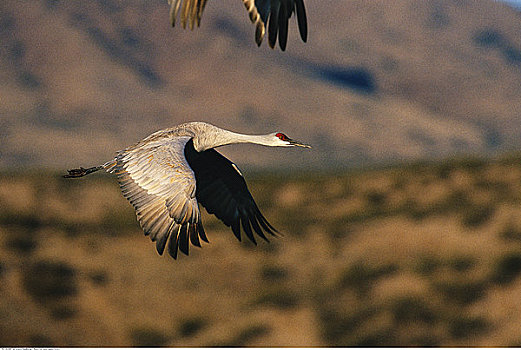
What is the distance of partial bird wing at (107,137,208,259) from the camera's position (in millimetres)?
6727

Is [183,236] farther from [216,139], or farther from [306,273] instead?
[306,273]

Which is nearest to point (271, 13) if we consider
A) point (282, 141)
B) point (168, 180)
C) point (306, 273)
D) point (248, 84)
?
point (168, 180)

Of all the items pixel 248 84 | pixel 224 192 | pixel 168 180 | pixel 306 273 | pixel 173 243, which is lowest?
pixel 173 243

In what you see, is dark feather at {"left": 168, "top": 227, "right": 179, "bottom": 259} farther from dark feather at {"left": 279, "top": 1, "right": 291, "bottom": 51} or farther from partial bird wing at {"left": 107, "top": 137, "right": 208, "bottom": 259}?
dark feather at {"left": 279, "top": 1, "right": 291, "bottom": 51}

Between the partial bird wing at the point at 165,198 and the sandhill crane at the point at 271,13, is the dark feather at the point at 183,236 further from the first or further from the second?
the sandhill crane at the point at 271,13

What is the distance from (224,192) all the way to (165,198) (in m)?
2.41

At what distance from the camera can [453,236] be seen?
102ft

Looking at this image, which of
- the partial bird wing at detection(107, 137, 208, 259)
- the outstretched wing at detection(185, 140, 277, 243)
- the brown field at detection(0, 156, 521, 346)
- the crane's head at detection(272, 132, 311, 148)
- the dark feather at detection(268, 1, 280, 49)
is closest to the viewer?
the dark feather at detection(268, 1, 280, 49)

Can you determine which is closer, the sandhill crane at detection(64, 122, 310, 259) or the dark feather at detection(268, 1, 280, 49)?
the dark feather at detection(268, 1, 280, 49)

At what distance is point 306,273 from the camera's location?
32.7 m

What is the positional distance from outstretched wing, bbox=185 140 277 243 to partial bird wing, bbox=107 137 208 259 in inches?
74.1

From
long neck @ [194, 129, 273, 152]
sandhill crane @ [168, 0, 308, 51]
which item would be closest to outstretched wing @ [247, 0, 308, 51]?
sandhill crane @ [168, 0, 308, 51]

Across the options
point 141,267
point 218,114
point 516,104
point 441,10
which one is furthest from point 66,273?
point 441,10

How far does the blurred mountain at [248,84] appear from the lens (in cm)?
10350
